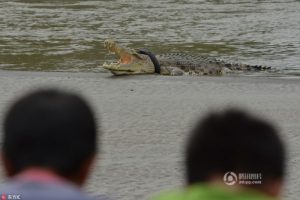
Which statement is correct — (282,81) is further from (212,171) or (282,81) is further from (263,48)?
(212,171)

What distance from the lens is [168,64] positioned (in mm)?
17469

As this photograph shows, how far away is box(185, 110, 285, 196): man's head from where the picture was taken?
2.23m

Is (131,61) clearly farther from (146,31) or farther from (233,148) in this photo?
(233,148)

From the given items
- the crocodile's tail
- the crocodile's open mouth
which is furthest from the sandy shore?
the crocodile's tail

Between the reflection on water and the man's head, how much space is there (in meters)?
14.4

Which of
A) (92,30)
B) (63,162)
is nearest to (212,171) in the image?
(63,162)

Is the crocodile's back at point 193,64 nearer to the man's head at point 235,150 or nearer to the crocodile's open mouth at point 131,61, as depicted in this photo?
the crocodile's open mouth at point 131,61

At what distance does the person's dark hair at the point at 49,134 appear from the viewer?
2.19 metres

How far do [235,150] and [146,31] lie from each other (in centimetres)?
2206

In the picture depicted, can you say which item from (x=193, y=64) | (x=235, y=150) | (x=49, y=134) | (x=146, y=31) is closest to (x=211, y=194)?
(x=235, y=150)

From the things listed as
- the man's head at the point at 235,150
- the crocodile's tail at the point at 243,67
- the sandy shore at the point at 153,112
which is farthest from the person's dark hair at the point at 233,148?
the crocodile's tail at the point at 243,67

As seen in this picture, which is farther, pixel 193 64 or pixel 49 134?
pixel 193 64

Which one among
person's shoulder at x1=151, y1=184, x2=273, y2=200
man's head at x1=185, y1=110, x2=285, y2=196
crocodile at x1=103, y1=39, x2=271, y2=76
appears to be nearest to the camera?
person's shoulder at x1=151, y1=184, x2=273, y2=200

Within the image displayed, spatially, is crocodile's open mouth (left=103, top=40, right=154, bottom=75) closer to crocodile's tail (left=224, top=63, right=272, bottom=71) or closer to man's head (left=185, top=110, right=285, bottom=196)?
crocodile's tail (left=224, top=63, right=272, bottom=71)
